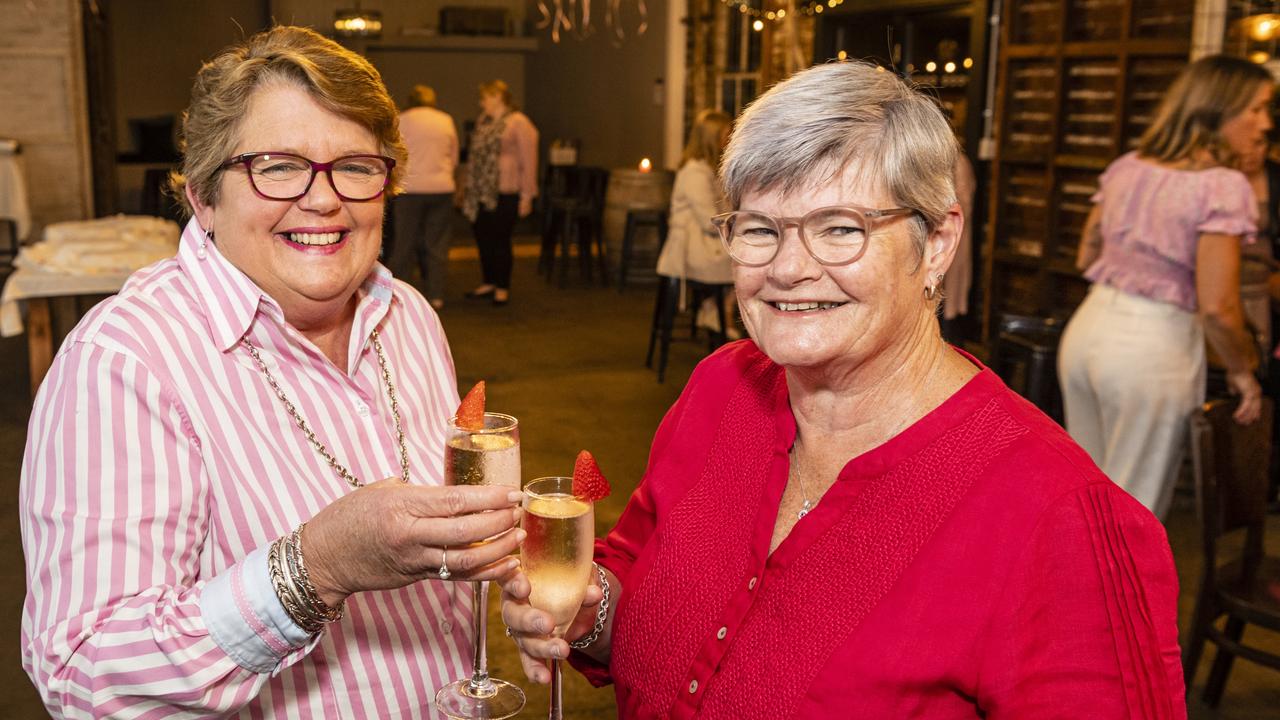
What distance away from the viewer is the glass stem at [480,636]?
1.38 metres

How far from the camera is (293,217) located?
4.91ft

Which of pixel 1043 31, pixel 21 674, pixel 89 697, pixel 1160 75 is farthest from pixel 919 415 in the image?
pixel 1043 31

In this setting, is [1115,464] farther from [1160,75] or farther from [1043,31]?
[1043,31]

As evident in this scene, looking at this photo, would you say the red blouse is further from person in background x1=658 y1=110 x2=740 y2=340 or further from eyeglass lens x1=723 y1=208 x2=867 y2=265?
person in background x1=658 y1=110 x2=740 y2=340

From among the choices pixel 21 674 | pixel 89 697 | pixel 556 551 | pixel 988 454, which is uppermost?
pixel 988 454

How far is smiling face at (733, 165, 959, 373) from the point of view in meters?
1.34

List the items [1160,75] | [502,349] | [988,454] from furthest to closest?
[502,349] < [1160,75] < [988,454]

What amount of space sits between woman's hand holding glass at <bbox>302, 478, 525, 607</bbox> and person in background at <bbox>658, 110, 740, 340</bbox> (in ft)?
17.5

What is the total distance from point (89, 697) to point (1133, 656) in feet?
3.72

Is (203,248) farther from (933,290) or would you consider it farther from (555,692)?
(933,290)

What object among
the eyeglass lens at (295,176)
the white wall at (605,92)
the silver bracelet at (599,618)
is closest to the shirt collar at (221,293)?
the eyeglass lens at (295,176)

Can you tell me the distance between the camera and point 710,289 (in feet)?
22.6

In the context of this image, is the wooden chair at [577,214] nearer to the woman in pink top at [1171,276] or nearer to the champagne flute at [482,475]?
the woman in pink top at [1171,276]

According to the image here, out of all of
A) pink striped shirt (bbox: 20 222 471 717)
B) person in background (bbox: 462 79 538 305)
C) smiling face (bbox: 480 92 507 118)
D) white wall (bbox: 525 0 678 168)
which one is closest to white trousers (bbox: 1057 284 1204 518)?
pink striped shirt (bbox: 20 222 471 717)
